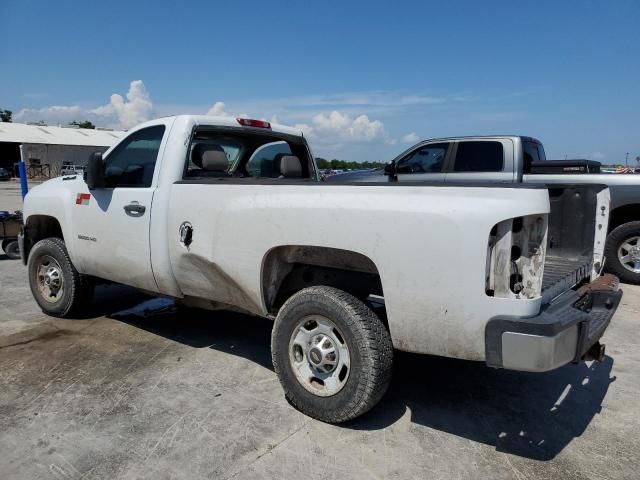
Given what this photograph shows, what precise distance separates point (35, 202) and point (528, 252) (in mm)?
4661

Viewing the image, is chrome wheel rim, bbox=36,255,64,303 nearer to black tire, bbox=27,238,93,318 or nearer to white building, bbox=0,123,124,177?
black tire, bbox=27,238,93,318

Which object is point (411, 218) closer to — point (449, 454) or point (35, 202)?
point (449, 454)

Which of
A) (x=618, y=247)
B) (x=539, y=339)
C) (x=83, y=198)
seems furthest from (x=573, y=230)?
(x=618, y=247)

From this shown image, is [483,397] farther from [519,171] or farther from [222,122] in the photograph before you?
[519,171]

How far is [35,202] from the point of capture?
5.11 metres

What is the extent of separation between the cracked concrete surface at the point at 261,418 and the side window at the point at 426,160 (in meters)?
4.61

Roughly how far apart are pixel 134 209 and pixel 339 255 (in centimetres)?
186

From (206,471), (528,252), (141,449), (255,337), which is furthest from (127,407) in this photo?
(528,252)

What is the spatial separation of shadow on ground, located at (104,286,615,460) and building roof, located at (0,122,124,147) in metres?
48.8

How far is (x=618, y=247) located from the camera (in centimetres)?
734

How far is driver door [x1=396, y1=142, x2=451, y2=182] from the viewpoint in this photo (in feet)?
28.0

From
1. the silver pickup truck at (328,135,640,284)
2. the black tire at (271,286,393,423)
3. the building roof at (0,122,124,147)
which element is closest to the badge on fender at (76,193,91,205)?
the black tire at (271,286,393,423)

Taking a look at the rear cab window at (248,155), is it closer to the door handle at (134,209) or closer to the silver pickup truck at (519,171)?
the door handle at (134,209)

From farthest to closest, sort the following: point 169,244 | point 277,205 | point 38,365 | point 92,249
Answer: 1. point 92,249
2. point 38,365
3. point 169,244
4. point 277,205
